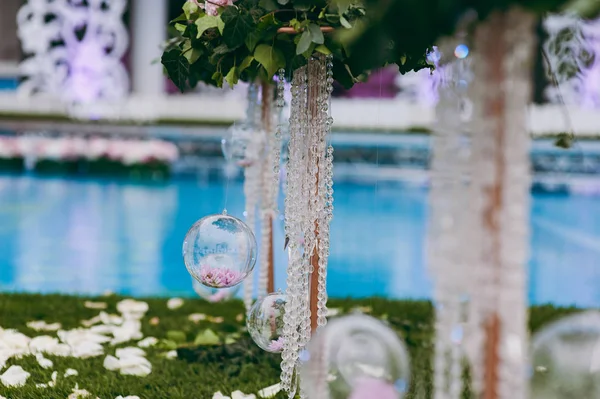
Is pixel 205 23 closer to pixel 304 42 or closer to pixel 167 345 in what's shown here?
pixel 304 42

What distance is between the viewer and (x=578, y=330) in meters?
1.04

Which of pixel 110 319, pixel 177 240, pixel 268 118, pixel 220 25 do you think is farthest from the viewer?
Result: pixel 177 240

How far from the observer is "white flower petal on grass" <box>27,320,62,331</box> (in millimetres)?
2751

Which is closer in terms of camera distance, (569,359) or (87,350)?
(569,359)

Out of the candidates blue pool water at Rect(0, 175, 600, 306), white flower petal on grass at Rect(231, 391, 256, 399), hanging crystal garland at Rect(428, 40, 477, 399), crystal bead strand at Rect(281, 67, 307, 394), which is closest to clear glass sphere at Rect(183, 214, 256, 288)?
crystal bead strand at Rect(281, 67, 307, 394)

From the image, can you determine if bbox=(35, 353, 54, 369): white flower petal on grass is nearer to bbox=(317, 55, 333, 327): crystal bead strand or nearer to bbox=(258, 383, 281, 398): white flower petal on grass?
bbox=(258, 383, 281, 398): white flower petal on grass

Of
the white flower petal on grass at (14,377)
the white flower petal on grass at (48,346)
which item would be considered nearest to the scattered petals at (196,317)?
the white flower petal on grass at (48,346)

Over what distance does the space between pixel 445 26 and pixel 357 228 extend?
→ 5.41 metres

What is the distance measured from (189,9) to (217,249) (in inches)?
24.5

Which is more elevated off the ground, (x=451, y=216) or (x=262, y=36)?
(x=262, y=36)

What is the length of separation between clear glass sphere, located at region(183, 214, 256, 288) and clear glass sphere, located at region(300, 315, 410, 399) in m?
0.74

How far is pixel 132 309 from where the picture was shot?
3.09m

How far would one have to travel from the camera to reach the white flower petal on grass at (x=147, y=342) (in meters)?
2.54

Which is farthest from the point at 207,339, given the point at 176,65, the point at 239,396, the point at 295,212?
the point at 176,65
